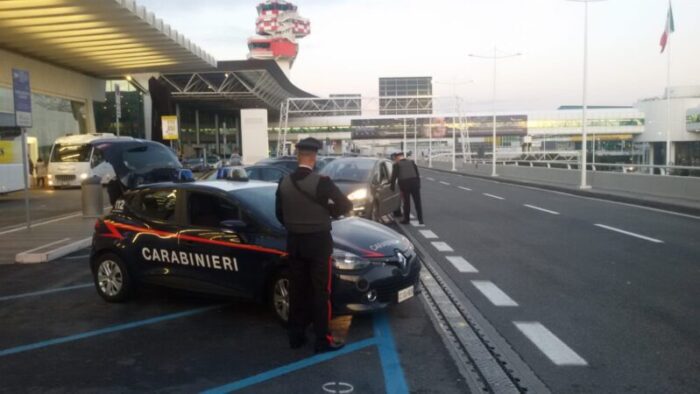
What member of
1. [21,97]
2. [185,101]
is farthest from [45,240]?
[185,101]

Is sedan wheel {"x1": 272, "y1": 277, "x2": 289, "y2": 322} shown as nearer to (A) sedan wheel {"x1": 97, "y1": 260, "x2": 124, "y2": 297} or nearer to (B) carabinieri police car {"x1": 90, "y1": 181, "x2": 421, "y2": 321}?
(B) carabinieri police car {"x1": 90, "y1": 181, "x2": 421, "y2": 321}

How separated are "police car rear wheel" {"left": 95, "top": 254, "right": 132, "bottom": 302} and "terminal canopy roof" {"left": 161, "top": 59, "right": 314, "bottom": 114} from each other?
47.6 metres

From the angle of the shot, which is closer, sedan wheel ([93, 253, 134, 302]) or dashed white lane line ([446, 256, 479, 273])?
sedan wheel ([93, 253, 134, 302])

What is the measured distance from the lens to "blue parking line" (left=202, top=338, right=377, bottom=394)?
4680 millimetres

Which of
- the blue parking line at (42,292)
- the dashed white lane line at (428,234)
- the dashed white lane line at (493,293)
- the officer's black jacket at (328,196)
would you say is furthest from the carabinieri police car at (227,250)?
the dashed white lane line at (428,234)

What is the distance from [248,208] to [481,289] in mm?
3070

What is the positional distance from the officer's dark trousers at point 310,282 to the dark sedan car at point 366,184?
282 inches

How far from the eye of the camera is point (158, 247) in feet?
22.9

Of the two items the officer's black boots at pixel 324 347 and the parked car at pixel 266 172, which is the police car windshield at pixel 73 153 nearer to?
the parked car at pixel 266 172

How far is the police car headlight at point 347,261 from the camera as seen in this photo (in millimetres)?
5969

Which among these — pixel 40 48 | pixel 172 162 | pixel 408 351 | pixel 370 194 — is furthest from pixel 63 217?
pixel 40 48

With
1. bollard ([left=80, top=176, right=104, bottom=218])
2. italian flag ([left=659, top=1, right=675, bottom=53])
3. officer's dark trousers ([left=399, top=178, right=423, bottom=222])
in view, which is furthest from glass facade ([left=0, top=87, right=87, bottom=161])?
italian flag ([left=659, top=1, right=675, bottom=53])

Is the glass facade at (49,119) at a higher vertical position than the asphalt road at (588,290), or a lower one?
higher

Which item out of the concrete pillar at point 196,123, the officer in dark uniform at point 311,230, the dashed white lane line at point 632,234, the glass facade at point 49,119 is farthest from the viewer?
the concrete pillar at point 196,123
